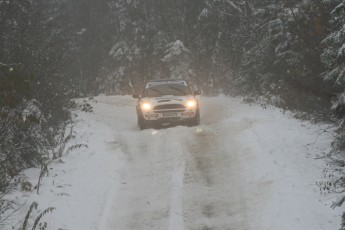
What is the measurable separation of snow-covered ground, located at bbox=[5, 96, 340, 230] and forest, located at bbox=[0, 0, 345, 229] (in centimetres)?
61

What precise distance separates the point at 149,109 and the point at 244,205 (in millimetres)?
8304

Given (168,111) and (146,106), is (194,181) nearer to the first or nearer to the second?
(168,111)

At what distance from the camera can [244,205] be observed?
8.69m

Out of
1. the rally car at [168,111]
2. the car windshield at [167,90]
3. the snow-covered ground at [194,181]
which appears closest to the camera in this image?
the snow-covered ground at [194,181]

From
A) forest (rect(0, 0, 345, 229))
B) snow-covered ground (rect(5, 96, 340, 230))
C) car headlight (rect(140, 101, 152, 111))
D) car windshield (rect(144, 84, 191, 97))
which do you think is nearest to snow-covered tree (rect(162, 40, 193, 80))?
forest (rect(0, 0, 345, 229))

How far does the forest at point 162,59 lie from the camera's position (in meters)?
9.48

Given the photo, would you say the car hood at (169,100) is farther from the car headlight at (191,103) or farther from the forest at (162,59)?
the forest at (162,59)

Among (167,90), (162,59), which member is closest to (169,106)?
(167,90)

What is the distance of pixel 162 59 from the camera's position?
39.4 metres

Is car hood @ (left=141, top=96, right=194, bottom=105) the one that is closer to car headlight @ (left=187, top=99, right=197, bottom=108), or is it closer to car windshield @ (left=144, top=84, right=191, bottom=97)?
car headlight @ (left=187, top=99, right=197, bottom=108)

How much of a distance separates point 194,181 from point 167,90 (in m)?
8.09

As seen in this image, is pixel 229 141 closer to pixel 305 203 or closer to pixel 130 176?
pixel 130 176

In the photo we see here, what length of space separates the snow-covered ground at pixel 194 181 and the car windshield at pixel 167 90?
248 centimetres

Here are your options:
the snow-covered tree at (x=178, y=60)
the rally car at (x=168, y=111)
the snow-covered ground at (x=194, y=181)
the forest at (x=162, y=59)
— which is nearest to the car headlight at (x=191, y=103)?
the rally car at (x=168, y=111)
